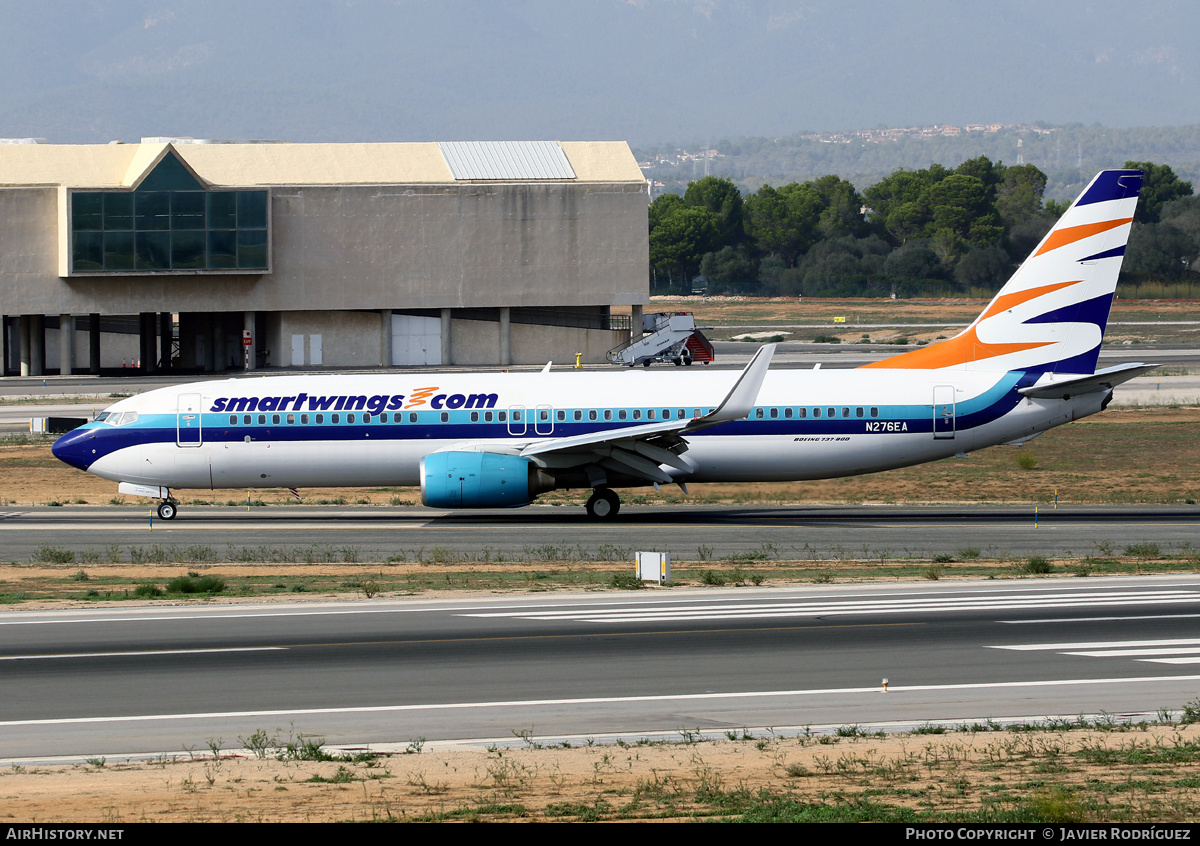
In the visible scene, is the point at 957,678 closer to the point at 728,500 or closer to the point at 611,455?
the point at 611,455

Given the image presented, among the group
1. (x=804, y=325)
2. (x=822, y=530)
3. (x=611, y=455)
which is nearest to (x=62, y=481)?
(x=611, y=455)

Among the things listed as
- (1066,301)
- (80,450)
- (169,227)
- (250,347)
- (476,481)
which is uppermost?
(169,227)

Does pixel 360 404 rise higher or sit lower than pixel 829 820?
higher

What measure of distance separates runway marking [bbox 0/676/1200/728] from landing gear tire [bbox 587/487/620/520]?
1915 centimetres

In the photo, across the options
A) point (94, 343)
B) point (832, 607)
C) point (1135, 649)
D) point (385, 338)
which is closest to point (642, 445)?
point (832, 607)

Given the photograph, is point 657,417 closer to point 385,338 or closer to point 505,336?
point 505,336

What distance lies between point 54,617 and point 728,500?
22990mm

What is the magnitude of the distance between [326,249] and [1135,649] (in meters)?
71.3

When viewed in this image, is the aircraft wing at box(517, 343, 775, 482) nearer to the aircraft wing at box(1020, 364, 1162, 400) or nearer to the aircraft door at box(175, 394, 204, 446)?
the aircraft wing at box(1020, 364, 1162, 400)

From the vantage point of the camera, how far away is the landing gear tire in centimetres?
3697

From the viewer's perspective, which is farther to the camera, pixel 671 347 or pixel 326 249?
pixel 671 347

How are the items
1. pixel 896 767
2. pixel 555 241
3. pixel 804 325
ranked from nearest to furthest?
pixel 896 767 → pixel 555 241 → pixel 804 325

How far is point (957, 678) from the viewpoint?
18.5 m

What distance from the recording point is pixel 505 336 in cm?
8881
